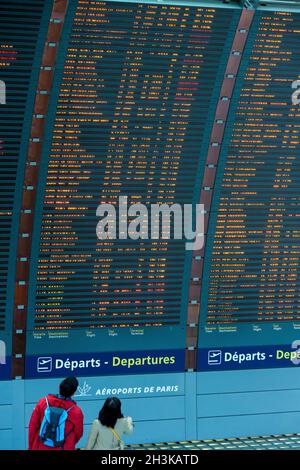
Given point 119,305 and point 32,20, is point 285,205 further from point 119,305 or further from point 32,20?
point 32,20

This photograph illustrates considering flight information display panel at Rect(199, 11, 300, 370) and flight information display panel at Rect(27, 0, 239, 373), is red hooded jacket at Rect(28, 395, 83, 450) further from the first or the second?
flight information display panel at Rect(199, 11, 300, 370)

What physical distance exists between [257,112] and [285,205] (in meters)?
1.04

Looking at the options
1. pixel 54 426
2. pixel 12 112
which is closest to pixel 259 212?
pixel 12 112

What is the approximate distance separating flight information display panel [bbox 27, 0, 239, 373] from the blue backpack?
2.62 metres

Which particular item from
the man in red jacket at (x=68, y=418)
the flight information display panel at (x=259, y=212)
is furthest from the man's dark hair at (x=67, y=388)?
the flight information display panel at (x=259, y=212)

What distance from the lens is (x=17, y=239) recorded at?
8.73 m

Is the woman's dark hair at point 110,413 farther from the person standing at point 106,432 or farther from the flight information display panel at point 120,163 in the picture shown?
the flight information display panel at point 120,163

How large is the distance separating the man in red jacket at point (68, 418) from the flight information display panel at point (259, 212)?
3.21m

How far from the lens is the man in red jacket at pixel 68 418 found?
20.8 feet

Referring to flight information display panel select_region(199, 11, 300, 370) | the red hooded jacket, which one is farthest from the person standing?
flight information display panel select_region(199, 11, 300, 370)

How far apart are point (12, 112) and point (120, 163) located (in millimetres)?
1168

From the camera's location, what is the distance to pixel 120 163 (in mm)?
8828

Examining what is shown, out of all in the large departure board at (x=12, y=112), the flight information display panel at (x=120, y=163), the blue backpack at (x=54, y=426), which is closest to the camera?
the blue backpack at (x=54, y=426)

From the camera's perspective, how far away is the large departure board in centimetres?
821
